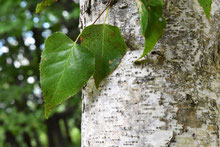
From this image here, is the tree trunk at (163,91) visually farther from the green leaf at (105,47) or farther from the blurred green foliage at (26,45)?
the blurred green foliage at (26,45)

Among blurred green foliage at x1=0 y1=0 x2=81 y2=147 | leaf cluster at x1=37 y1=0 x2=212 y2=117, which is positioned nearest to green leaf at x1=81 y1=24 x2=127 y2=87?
leaf cluster at x1=37 y1=0 x2=212 y2=117

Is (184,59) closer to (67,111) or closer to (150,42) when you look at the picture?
(150,42)

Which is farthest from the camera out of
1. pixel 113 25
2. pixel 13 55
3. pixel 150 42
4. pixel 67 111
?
pixel 67 111

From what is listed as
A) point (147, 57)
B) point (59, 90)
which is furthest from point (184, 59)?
point (59, 90)

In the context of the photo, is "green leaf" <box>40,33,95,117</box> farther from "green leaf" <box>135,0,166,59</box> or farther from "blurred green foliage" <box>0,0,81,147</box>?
"blurred green foliage" <box>0,0,81,147</box>

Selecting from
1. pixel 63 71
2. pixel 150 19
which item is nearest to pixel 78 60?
pixel 63 71

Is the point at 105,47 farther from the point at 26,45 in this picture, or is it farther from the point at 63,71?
the point at 26,45
